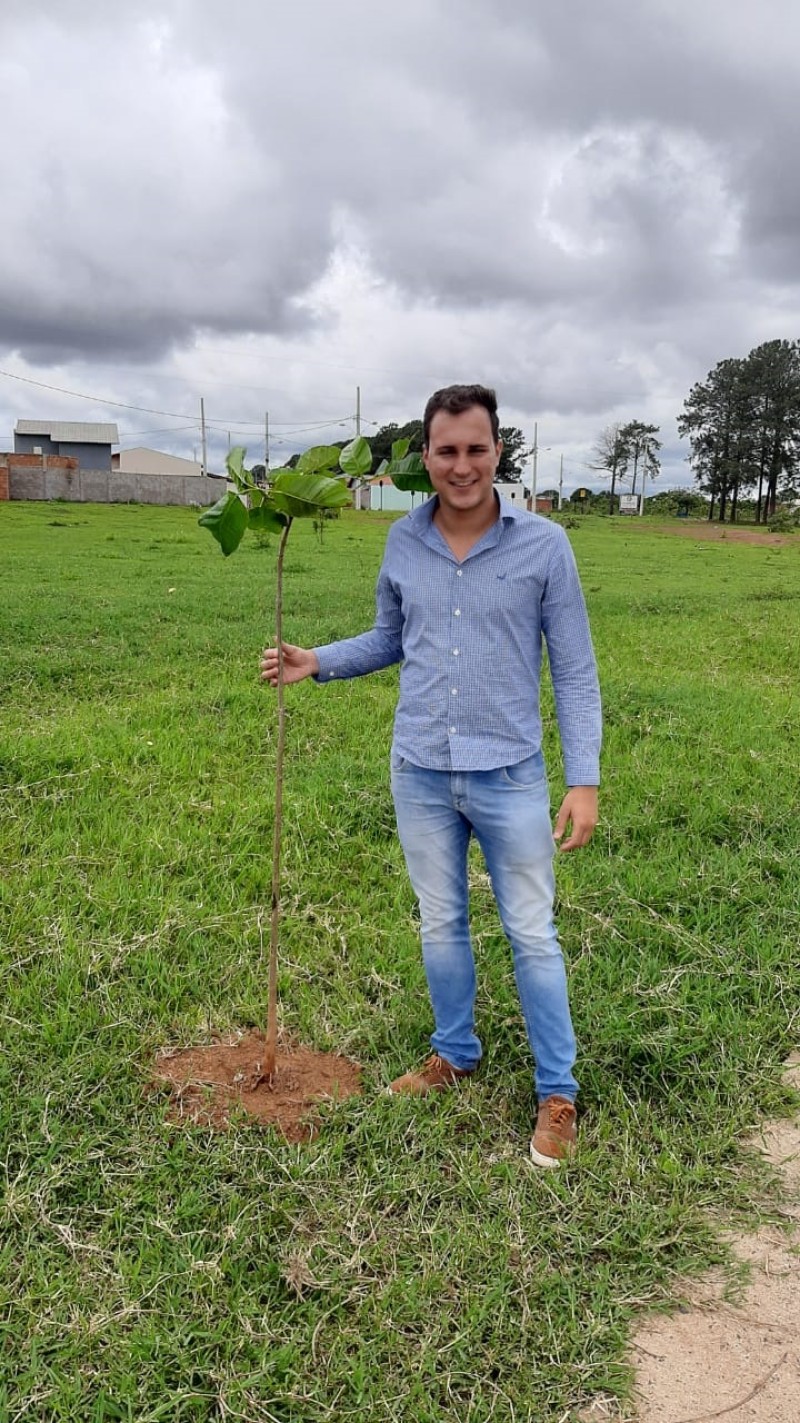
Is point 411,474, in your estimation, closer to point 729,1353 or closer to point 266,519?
point 266,519

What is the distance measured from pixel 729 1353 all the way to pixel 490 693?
1.45m

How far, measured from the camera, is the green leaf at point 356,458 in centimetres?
230

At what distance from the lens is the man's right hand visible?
2.47m

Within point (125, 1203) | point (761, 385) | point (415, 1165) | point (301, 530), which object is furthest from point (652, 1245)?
point (761, 385)

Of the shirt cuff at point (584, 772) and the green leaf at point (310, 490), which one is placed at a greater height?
the green leaf at point (310, 490)

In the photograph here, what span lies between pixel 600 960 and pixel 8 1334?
81.3 inches

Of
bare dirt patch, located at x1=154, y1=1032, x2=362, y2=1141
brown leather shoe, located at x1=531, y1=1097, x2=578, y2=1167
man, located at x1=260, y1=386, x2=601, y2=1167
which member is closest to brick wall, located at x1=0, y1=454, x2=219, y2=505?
bare dirt patch, located at x1=154, y1=1032, x2=362, y2=1141

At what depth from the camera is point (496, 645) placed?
91.7 inches

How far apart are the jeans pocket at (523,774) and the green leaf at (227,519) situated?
0.82m

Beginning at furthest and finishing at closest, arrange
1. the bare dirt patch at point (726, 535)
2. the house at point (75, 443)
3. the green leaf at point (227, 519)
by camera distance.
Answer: the house at point (75, 443) → the bare dirt patch at point (726, 535) → the green leaf at point (227, 519)

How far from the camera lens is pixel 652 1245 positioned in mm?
2211

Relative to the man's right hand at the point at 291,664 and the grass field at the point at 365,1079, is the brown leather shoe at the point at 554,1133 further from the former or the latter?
the man's right hand at the point at 291,664

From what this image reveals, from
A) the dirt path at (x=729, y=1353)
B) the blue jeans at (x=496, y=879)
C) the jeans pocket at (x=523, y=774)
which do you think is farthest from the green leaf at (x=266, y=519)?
the dirt path at (x=729, y=1353)

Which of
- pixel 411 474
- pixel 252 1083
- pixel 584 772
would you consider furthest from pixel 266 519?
pixel 252 1083
